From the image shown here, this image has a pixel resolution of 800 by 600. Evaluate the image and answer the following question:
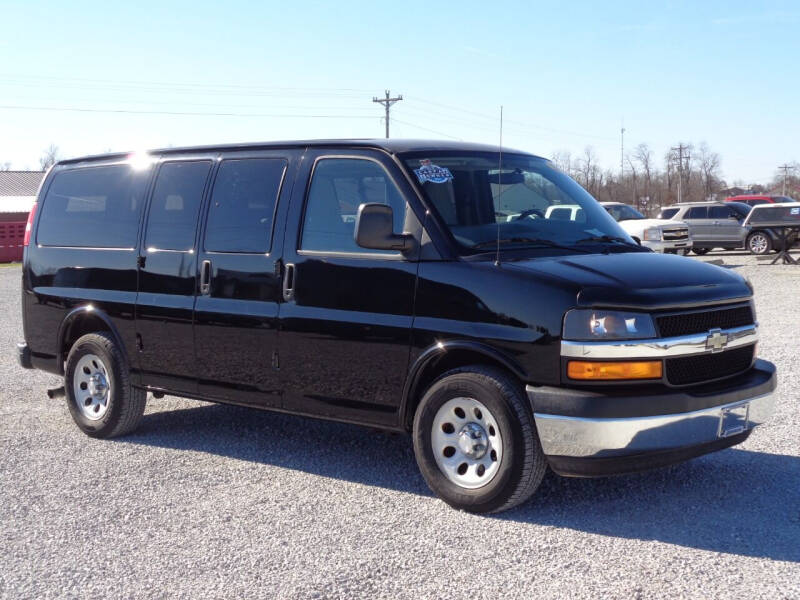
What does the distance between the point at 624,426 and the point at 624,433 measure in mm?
36

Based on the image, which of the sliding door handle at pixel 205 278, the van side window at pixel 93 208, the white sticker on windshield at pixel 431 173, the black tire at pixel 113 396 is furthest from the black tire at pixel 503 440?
the van side window at pixel 93 208

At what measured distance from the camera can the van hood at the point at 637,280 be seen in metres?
4.83

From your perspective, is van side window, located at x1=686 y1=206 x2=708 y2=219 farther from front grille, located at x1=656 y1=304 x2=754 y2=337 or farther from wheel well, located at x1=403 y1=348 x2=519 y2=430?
wheel well, located at x1=403 y1=348 x2=519 y2=430

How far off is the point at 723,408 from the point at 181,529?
2952mm

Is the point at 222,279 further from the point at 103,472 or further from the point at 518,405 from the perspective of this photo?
the point at 518,405

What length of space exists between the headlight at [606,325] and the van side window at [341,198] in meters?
1.35

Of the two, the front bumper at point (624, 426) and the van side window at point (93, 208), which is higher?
the van side window at point (93, 208)

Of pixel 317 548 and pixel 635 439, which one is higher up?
pixel 635 439

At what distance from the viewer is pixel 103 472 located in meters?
6.24

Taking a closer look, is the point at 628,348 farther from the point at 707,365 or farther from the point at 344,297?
the point at 344,297

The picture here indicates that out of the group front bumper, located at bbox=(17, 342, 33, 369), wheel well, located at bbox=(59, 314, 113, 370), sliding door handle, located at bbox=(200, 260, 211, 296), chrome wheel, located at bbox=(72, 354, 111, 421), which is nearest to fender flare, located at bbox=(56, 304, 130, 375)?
wheel well, located at bbox=(59, 314, 113, 370)

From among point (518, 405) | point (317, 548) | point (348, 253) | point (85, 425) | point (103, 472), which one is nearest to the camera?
point (317, 548)

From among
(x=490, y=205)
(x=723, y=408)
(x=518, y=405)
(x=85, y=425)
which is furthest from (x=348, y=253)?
(x=85, y=425)

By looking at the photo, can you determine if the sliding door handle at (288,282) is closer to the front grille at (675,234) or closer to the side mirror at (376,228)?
the side mirror at (376,228)
